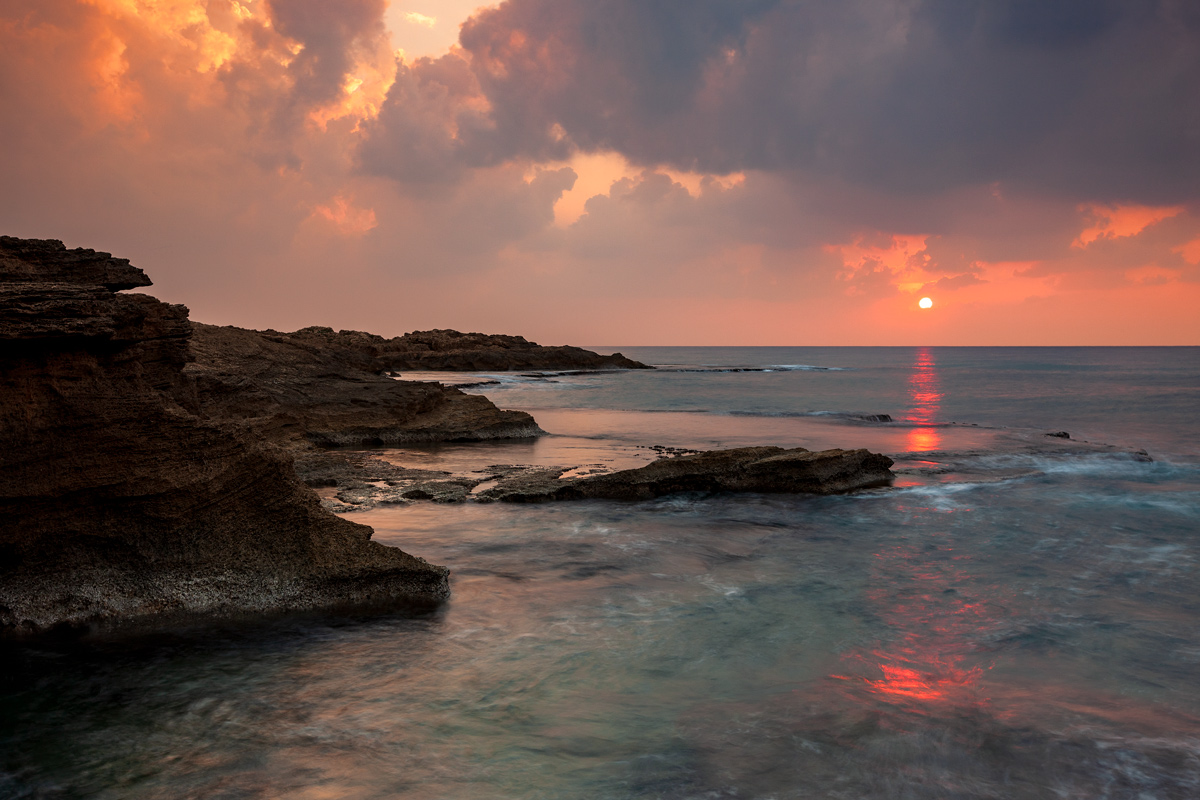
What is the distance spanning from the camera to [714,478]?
15.5m

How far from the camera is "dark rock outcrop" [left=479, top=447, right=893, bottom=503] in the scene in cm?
1481

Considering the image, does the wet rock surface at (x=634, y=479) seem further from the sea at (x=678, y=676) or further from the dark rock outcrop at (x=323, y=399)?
the dark rock outcrop at (x=323, y=399)

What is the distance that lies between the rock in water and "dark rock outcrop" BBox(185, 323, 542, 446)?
11.2 metres

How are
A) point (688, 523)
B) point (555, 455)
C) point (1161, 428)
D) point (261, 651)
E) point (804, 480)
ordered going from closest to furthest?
point (261, 651)
point (688, 523)
point (804, 480)
point (555, 455)
point (1161, 428)

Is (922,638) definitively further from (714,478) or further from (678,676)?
(714,478)

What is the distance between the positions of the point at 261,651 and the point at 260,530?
1430mm

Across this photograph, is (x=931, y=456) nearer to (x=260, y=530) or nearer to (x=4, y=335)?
(x=260, y=530)

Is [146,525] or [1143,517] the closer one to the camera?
[146,525]

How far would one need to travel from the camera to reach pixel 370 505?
13234mm

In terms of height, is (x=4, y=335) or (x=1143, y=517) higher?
(x=4, y=335)

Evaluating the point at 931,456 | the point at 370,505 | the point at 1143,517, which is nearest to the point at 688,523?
the point at 370,505

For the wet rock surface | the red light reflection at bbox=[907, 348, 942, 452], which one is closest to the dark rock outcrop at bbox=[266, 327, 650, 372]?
the red light reflection at bbox=[907, 348, 942, 452]

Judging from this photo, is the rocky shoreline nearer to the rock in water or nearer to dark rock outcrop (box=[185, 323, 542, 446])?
the rock in water

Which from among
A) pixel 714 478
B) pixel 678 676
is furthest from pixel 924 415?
pixel 678 676
